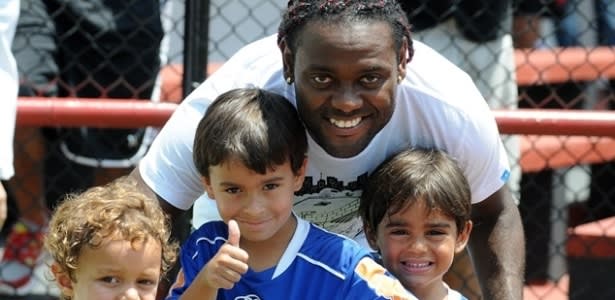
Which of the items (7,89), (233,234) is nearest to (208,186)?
(233,234)

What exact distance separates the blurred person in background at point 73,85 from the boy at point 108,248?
6.08ft

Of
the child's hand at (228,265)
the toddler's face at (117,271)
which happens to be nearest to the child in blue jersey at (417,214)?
the child's hand at (228,265)

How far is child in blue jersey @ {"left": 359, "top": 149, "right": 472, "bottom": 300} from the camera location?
350cm

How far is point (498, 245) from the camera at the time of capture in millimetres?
3736

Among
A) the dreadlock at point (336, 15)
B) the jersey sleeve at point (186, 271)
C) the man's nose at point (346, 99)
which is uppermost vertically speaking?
the dreadlock at point (336, 15)

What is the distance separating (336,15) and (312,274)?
61 cm

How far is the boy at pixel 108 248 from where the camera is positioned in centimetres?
314

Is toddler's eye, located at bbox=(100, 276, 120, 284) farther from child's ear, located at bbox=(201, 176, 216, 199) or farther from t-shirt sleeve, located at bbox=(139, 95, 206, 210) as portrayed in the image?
t-shirt sleeve, located at bbox=(139, 95, 206, 210)

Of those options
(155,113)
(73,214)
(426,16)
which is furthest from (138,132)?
(73,214)

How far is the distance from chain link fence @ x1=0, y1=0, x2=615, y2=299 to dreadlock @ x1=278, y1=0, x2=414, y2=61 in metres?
1.44

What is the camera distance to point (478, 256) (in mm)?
3797

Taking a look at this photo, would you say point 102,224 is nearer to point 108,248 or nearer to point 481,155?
point 108,248

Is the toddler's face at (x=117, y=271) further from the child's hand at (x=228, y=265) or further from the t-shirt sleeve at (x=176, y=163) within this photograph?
the t-shirt sleeve at (x=176, y=163)

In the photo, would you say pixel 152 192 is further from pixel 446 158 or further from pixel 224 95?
pixel 446 158
